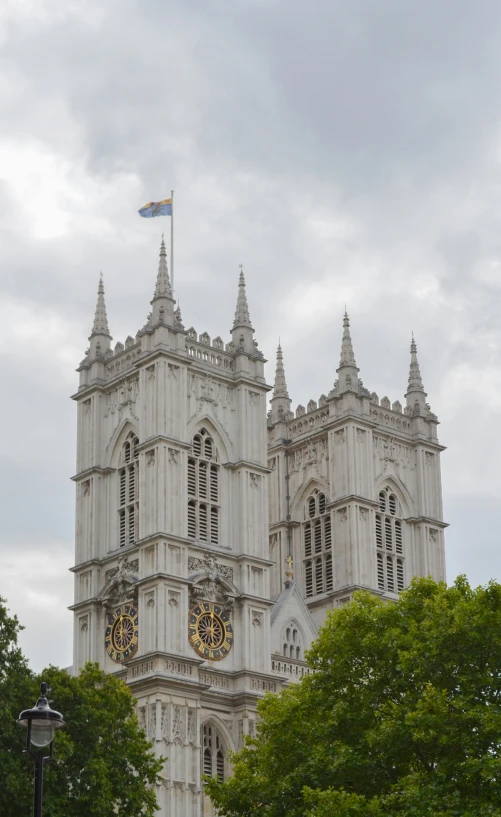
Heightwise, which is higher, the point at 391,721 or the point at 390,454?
the point at 390,454

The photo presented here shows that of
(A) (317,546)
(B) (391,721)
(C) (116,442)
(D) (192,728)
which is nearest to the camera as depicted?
(B) (391,721)

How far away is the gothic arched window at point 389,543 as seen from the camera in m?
69.5

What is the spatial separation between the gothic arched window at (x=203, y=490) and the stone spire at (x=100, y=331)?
650 cm

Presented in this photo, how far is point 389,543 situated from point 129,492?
1363 centimetres

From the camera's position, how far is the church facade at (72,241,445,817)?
194 feet

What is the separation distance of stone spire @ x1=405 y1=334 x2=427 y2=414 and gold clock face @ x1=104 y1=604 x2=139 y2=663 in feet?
64.1

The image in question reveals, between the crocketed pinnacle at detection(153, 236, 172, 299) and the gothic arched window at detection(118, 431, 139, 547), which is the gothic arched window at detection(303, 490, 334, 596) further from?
the crocketed pinnacle at detection(153, 236, 172, 299)

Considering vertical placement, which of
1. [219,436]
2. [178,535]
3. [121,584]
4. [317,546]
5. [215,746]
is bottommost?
[215,746]

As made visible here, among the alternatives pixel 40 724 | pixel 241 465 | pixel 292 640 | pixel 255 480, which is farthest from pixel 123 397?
pixel 40 724

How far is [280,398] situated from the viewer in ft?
249

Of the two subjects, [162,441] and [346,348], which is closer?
[162,441]

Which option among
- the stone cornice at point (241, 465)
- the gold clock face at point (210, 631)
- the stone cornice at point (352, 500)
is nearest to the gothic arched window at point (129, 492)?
the stone cornice at point (241, 465)

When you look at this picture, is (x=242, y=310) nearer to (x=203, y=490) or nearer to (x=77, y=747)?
(x=203, y=490)

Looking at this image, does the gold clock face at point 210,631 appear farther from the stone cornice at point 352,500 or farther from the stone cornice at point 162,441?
the stone cornice at point 352,500
